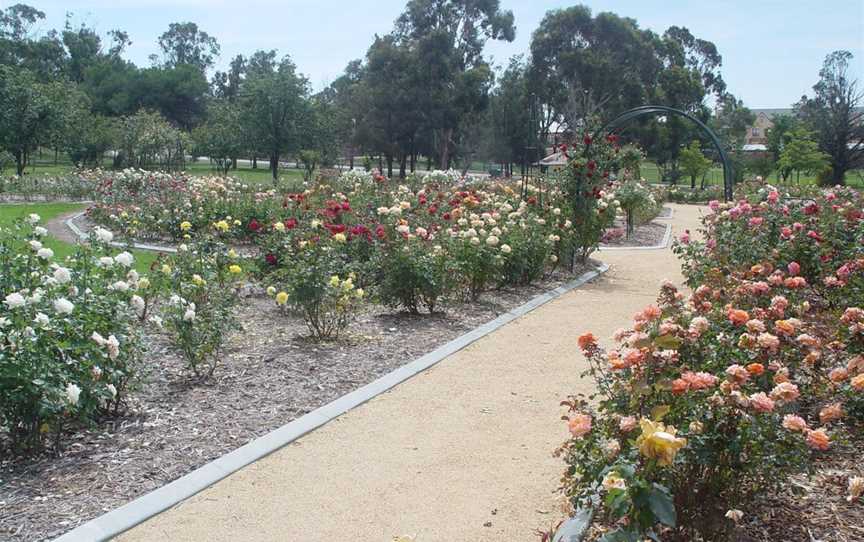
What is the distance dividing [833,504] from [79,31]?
74.4m

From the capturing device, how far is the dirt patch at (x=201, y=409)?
3.26m

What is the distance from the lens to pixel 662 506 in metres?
2.15

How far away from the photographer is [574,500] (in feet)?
8.96

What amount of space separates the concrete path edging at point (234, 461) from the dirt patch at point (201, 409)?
83 millimetres

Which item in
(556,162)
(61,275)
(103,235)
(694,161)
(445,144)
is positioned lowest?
(61,275)

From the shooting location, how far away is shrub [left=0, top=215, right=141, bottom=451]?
338 cm

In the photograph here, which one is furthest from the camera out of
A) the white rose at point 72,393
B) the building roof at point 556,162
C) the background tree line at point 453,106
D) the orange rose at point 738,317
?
the background tree line at point 453,106

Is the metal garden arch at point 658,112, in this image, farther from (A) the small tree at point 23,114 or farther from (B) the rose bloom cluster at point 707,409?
(A) the small tree at point 23,114

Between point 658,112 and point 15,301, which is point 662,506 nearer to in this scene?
point 15,301

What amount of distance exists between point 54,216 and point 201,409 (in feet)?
42.3

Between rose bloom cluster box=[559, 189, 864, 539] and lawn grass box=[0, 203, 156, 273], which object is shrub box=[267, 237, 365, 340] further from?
lawn grass box=[0, 203, 156, 273]

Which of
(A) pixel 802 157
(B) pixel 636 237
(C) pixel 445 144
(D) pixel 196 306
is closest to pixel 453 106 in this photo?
(C) pixel 445 144

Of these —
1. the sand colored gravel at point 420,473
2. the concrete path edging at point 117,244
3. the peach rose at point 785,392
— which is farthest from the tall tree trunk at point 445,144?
the peach rose at point 785,392

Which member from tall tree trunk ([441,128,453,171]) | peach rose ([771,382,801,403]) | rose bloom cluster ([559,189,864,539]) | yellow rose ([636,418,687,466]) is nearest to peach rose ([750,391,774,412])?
rose bloom cluster ([559,189,864,539])
